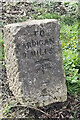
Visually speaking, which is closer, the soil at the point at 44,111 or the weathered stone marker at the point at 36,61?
the weathered stone marker at the point at 36,61

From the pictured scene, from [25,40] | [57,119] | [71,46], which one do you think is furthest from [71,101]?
[71,46]

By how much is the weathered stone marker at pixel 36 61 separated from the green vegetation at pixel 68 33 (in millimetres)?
347

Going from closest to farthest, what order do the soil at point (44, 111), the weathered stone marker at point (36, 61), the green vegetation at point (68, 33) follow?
the weathered stone marker at point (36, 61) → the soil at point (44, 111) → the green vegetation at point (68, 33)

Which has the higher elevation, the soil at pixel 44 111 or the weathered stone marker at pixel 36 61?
the weathered stone marker at pixel 36 61

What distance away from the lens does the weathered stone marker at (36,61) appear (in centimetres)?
271

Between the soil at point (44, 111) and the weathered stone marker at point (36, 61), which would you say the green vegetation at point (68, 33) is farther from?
the weathered stone marker at point (36, 61)

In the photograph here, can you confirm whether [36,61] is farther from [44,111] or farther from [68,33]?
[68,33]

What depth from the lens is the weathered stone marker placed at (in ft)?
8.88

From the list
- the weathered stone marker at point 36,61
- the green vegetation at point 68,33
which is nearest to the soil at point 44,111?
the weathered stone marker at point 36,61

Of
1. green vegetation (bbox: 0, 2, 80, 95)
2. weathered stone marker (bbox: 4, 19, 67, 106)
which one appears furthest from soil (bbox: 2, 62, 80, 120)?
green vegetation (bbox: 0, 2, 80, 95)

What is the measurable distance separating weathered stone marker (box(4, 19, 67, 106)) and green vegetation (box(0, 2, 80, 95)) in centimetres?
35

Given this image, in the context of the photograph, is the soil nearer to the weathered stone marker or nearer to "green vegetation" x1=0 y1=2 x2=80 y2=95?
the weathered stone marker

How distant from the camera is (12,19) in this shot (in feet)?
19.0

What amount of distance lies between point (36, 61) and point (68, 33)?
7.22 feet
